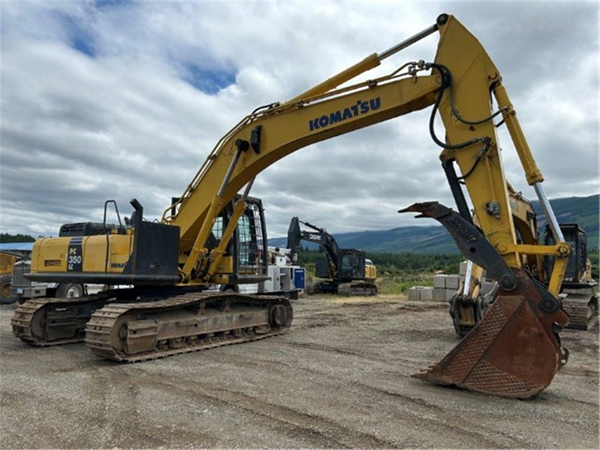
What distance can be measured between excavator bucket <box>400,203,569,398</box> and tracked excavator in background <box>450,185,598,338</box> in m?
2.19

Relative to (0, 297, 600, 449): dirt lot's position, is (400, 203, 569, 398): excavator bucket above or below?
above

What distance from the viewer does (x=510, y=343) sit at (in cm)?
561

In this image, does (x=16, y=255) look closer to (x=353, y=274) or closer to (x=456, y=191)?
(x=353, y=274)

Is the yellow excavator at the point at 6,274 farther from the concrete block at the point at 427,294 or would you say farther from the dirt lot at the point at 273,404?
the concrete block at the point at 427,294

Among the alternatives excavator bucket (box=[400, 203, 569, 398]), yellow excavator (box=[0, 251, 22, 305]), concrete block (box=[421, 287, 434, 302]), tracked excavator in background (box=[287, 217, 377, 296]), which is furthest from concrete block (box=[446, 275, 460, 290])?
yellow excavator (box=[0, 251, 22, 305])

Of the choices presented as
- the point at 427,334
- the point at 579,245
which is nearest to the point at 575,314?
the point at 579,245

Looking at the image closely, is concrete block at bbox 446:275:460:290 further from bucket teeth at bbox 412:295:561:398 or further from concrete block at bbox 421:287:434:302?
bucket teeth at bbox 412:295:561:398

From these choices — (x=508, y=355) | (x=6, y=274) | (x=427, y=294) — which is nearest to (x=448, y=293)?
(x=427, y=294)

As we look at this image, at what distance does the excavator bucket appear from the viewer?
5.49 meters

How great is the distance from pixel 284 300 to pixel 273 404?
18.6ft

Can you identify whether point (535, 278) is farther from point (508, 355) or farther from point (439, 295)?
point (439, 295)

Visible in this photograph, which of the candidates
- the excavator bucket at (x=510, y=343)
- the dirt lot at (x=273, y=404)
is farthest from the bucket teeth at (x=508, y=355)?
the dirt lot at (x=273, y=404)

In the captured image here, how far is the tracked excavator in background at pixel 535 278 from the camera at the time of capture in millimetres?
9766

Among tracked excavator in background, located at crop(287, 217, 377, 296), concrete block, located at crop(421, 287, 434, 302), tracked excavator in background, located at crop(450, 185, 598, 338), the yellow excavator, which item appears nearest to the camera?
tracked excavator in background, located at crop(450, 185, 598, 338)
